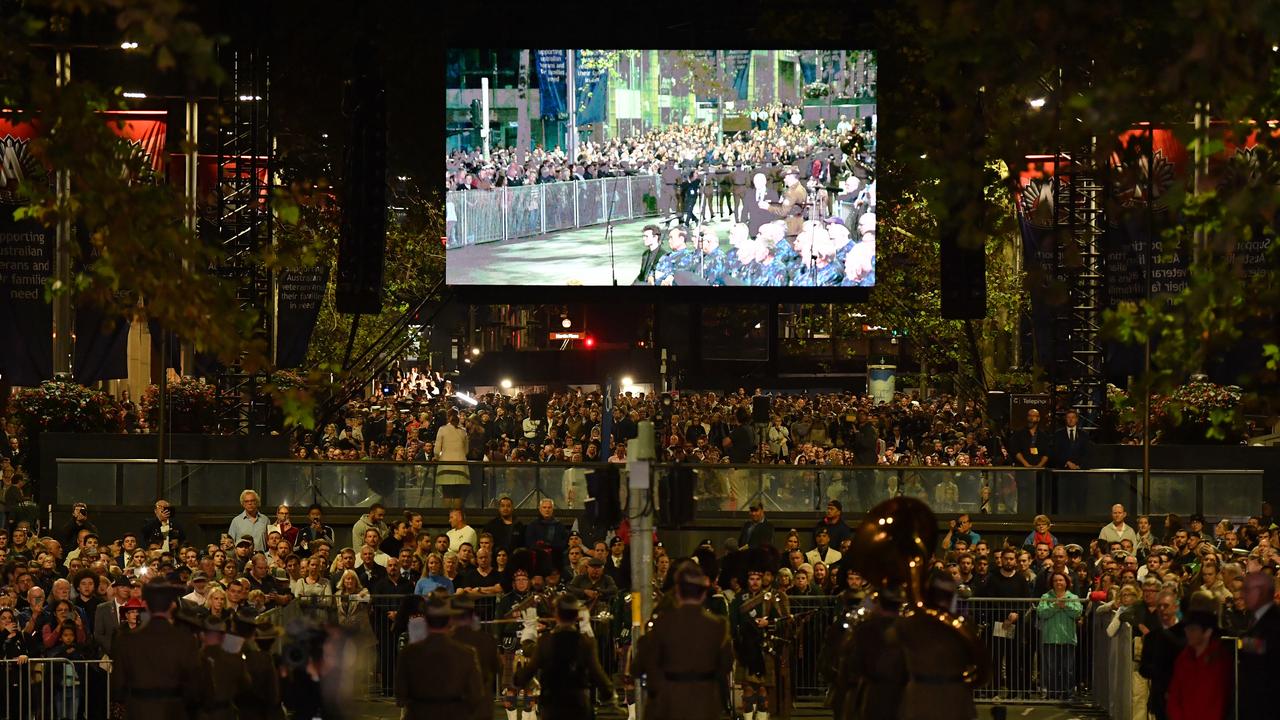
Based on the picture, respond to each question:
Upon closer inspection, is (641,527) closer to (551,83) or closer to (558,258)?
(558,258)

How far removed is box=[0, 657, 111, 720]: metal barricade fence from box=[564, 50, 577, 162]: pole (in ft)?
56.5

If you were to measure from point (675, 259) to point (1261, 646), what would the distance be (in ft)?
70.2

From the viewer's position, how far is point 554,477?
27422mm

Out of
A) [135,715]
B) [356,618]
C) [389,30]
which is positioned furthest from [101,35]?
[135,715]

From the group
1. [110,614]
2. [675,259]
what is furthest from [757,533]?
[675,259]

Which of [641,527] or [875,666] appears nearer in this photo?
[875,666]

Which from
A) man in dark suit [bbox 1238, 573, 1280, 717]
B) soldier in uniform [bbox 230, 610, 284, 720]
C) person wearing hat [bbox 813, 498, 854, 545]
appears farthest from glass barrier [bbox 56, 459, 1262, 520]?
man in dark suit [bbox 1238, 573, 1280, 717]

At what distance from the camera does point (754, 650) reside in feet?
59.3

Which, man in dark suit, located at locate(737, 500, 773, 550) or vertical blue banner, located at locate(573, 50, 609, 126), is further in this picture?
vertical blue banner, located at locate(573, 50, 609, 126)

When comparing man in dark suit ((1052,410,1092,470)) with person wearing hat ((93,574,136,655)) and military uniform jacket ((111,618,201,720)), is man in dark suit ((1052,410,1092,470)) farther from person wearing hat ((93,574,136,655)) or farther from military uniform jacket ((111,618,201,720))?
military uniform jacket ((111,618,201,720))

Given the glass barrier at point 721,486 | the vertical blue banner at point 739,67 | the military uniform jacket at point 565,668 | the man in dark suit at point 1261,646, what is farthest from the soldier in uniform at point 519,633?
the vertical blue banner at point 739,67

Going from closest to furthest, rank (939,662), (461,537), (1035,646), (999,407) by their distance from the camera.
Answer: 1. (939,662)
2. (1035,646)
3. (461,537)
4. (999,407)

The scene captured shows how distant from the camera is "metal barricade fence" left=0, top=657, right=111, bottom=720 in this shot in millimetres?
17297

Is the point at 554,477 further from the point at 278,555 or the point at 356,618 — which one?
the point at 356,618
